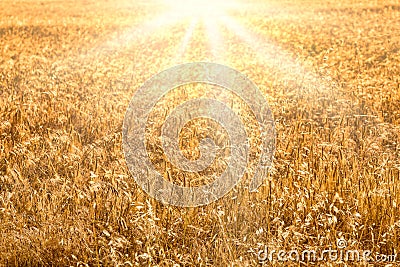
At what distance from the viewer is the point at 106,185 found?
3584 millimetres

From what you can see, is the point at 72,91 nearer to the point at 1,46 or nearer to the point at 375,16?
the point at 1,46

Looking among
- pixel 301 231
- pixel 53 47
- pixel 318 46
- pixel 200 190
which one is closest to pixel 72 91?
pixel 200 190
